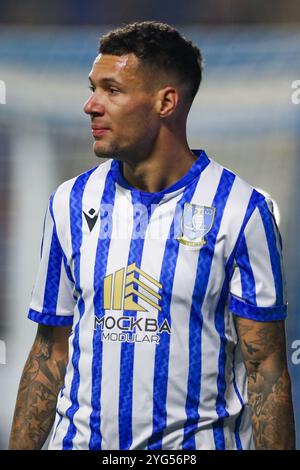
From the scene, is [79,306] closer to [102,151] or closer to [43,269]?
[43,269]

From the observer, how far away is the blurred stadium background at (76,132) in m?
4.34

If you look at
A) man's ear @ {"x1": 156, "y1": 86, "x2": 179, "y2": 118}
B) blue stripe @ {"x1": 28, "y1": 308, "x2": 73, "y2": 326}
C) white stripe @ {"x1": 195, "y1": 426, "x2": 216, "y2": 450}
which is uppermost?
man's ear @ {"x1": 156, "y1": 86, "x2": 179, "y2": 118}

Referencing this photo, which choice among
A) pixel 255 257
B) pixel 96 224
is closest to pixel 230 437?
pixel 255 257

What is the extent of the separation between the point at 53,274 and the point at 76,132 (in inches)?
71.8

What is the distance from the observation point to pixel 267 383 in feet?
8.64

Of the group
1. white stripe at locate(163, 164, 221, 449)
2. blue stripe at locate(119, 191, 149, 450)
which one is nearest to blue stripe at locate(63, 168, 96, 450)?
blue stripe at locate(119, 191, 149, 450)

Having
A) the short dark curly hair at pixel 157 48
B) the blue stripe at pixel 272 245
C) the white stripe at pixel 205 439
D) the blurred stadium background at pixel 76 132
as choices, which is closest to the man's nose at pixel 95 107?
the short dark curly hair at pixel 157 48

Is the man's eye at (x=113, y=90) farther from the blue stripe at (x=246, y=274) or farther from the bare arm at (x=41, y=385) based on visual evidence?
the bare arm at (x=41, y=385)

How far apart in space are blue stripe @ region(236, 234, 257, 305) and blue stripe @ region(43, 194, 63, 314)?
46cm

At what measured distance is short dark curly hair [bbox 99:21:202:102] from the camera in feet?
8.86

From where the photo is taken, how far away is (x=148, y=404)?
2.60 meters

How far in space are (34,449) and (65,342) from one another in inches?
10.9

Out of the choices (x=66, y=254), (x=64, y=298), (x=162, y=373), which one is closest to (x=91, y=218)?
(x=66, y=254)

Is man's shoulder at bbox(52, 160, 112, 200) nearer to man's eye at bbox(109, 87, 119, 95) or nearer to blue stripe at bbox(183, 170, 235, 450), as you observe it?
man's eye at bbox(109, 87, 119, 95)
